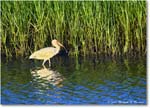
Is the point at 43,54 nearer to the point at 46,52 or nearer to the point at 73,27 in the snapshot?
the point at 46,52

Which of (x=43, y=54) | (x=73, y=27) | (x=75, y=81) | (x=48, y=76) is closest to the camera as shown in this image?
(x=75, y=81)

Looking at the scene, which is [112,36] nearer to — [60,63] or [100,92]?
[60,63]

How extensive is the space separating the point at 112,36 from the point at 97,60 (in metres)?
0.23

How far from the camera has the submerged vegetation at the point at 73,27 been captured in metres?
4.65

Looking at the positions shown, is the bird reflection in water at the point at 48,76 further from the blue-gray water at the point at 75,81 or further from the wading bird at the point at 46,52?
the wading bird at the point at 46,52

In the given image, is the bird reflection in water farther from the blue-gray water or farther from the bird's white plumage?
the bird's white plumage

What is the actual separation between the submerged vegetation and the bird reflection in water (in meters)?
0.26

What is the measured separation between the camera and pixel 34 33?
4.77 meters

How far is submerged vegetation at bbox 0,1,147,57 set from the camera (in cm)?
465

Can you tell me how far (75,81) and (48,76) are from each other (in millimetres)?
302

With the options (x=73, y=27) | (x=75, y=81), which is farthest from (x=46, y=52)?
(x=75, y=81)

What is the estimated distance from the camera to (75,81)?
4184 millimetres

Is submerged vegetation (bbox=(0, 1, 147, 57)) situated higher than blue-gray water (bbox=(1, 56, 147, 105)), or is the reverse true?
submerged vegetation (bbox=(0, 1, 147, 57))

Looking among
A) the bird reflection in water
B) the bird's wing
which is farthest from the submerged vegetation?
the bird reflection in water
